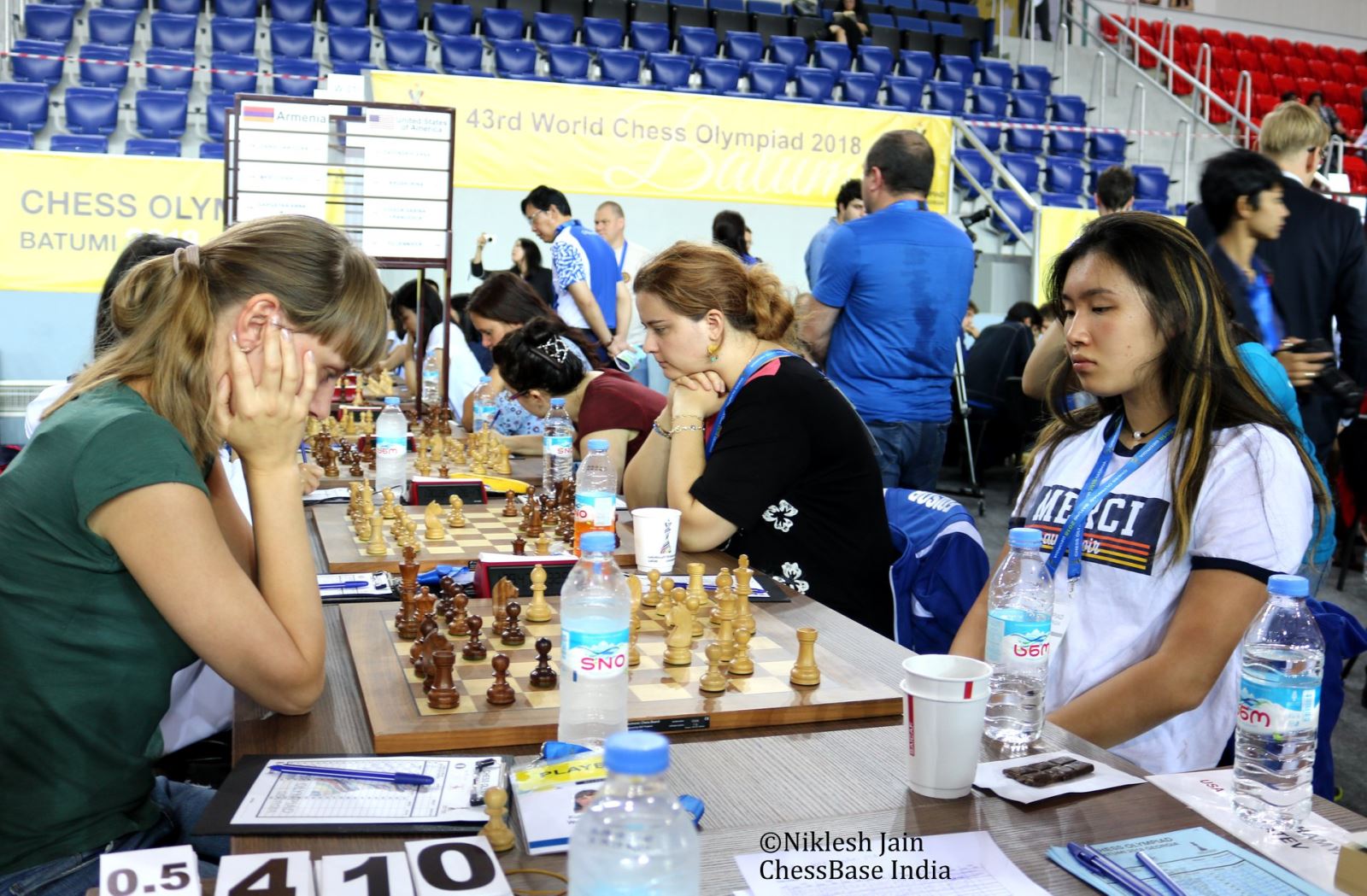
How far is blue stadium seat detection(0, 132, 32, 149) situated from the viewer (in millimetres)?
8711

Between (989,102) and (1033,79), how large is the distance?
0.84 m

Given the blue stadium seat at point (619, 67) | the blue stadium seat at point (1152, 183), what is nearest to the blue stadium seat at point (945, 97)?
the blue stadium seat at point (1152, 183)

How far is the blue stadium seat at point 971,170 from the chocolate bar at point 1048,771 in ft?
32.3

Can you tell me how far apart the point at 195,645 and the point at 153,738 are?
0.23 m

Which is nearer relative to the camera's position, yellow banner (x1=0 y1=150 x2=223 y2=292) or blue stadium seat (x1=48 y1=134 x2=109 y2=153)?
yellow banner (x1=0 y1=150 x2=223 y2=292)

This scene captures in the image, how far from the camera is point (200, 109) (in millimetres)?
9805

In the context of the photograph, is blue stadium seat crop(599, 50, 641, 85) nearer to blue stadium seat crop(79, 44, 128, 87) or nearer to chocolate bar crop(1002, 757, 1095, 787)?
blue stadium seat crop(79, 44, 128, 87)

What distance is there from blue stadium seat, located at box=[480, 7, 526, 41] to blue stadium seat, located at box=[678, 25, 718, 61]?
1646 mm

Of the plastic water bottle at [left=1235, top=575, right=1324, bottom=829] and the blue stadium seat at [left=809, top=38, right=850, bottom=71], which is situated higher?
the blue stadium seat at [left=809, top=38, right=850, bottom=71]

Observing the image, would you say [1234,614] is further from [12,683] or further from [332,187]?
[332,187]

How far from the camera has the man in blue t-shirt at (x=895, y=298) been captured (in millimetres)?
4008

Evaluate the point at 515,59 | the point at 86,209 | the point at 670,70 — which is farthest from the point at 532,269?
the point at 670,70

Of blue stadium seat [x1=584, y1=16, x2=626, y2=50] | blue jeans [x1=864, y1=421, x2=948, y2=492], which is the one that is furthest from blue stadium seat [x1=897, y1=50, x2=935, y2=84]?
blue jeans [x1=864, y1=421, x2=948, y2=492]

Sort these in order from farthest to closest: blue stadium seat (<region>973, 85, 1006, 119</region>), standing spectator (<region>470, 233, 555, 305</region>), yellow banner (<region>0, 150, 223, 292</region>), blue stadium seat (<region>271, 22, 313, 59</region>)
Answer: blue stadium seat (<region>973, 85, 1006, 119</region>), blue stadium seat (<region>271, 22, 313, 59</region>), standing spectator (<region>470, 233, 555, 305</region>), yellow banner (<region>0, 150, 223, 292</region>)
